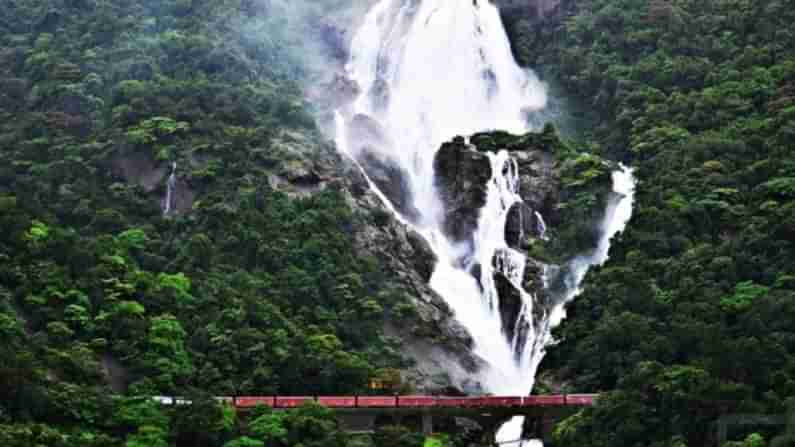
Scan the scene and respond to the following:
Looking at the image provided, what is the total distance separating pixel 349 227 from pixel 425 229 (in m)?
5.93

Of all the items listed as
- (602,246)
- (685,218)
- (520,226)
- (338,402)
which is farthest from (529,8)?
(338,402)

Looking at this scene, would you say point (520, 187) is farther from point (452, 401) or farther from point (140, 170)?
point (452, 401)

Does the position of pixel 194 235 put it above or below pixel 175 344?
above

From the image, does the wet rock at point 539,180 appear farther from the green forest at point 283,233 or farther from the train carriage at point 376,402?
the train carriage at point 376,402

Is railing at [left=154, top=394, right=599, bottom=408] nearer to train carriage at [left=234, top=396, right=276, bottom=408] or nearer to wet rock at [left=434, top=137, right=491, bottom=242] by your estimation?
train carriage at [left=234, top=396, right=276, bottom=408]

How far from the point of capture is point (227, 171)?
9544 cm

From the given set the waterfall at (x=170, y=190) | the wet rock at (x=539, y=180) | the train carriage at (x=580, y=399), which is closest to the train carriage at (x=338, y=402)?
the train carriage at (x=580, y=399)

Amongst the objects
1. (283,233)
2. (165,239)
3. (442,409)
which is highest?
(283,233)

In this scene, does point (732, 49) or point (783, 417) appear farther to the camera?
point (732, 49)

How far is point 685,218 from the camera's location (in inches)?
3575

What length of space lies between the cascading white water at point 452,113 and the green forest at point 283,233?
6.89ft

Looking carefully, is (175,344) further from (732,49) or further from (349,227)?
(732,49)

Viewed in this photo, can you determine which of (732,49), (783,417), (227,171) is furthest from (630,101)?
(783,417)

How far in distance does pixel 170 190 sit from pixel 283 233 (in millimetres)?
6616
